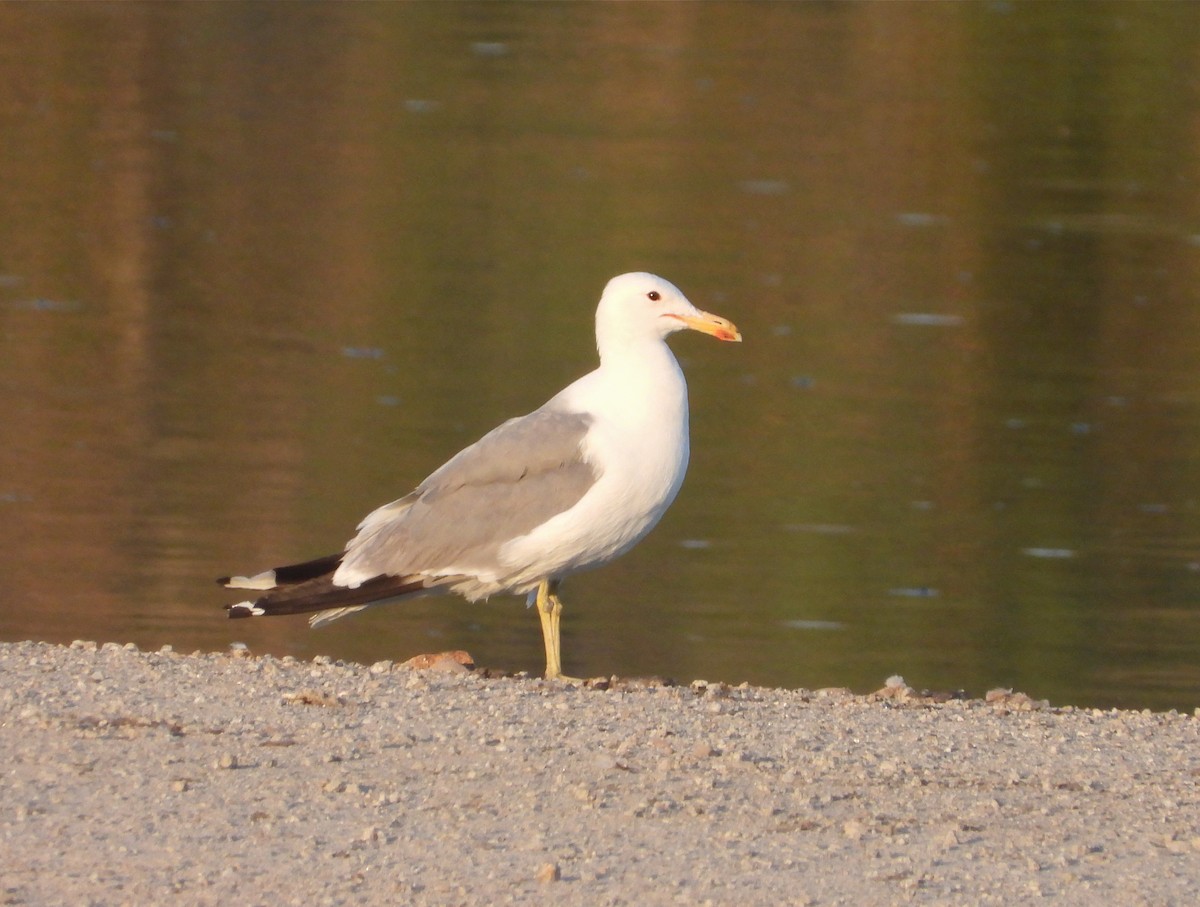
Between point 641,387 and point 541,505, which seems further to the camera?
point 641,387

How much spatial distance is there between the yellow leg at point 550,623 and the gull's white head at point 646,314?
30.4 inches

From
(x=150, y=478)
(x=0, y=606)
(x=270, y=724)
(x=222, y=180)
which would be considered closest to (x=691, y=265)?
(x=222, y=180)

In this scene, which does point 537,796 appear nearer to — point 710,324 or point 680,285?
point 710,324

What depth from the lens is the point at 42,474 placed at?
10.7 metres

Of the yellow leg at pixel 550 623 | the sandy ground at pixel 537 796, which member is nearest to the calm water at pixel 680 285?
the yellow leg at pixel 550 623

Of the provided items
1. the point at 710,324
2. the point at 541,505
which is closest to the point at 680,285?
the point at 710,324

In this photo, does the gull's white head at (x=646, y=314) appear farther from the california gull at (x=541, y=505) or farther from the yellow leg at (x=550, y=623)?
the yellow leg at (x=550, y=623)

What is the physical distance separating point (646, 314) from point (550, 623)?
1.02 meters

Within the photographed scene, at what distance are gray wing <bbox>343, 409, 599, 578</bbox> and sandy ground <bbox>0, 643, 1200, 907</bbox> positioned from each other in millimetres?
596

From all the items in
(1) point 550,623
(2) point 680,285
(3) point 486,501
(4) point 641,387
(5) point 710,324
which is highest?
(5) point 710,324

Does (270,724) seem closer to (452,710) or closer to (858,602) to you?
(452,710)

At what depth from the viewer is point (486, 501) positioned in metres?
6.98

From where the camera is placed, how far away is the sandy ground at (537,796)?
461cm

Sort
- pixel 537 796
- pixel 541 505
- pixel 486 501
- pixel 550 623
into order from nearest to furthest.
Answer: pixel 537 796
pixel 541 505
pixel 486 501
pixel 550 623
